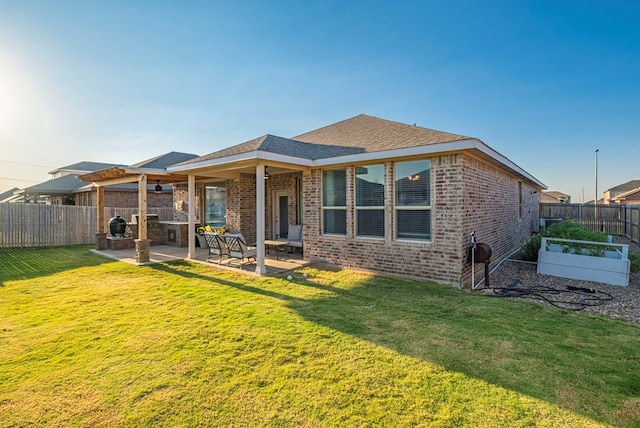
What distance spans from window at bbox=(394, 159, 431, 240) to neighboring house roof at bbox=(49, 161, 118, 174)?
31028 millimetres

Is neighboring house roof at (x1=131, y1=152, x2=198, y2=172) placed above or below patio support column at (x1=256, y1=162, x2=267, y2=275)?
above

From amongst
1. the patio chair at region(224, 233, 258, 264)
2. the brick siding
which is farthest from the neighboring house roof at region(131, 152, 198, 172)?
the brick siding

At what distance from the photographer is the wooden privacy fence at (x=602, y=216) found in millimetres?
15062

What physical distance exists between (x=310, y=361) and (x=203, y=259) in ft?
24.9

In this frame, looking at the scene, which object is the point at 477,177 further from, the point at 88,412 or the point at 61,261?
the point at 61,261

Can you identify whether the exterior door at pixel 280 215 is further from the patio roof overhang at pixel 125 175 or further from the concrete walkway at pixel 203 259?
the patio roof overhang at pixel 125 175

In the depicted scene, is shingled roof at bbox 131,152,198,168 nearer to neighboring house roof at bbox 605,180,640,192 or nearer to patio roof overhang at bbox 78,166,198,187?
patio roof overhang at bbox 78,166,198,187

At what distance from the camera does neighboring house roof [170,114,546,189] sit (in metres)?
6.66

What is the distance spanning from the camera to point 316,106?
45.9 ft

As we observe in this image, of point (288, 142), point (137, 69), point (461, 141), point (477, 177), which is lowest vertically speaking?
point (477, 177)

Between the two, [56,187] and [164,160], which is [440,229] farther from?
[56,187]

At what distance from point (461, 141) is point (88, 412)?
6.83 metres

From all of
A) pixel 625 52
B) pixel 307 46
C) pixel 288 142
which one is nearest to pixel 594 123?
pixel 625 52

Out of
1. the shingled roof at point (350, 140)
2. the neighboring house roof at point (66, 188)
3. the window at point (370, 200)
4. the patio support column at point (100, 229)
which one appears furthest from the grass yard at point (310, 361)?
the neighboring house roof at point (66, 188)
